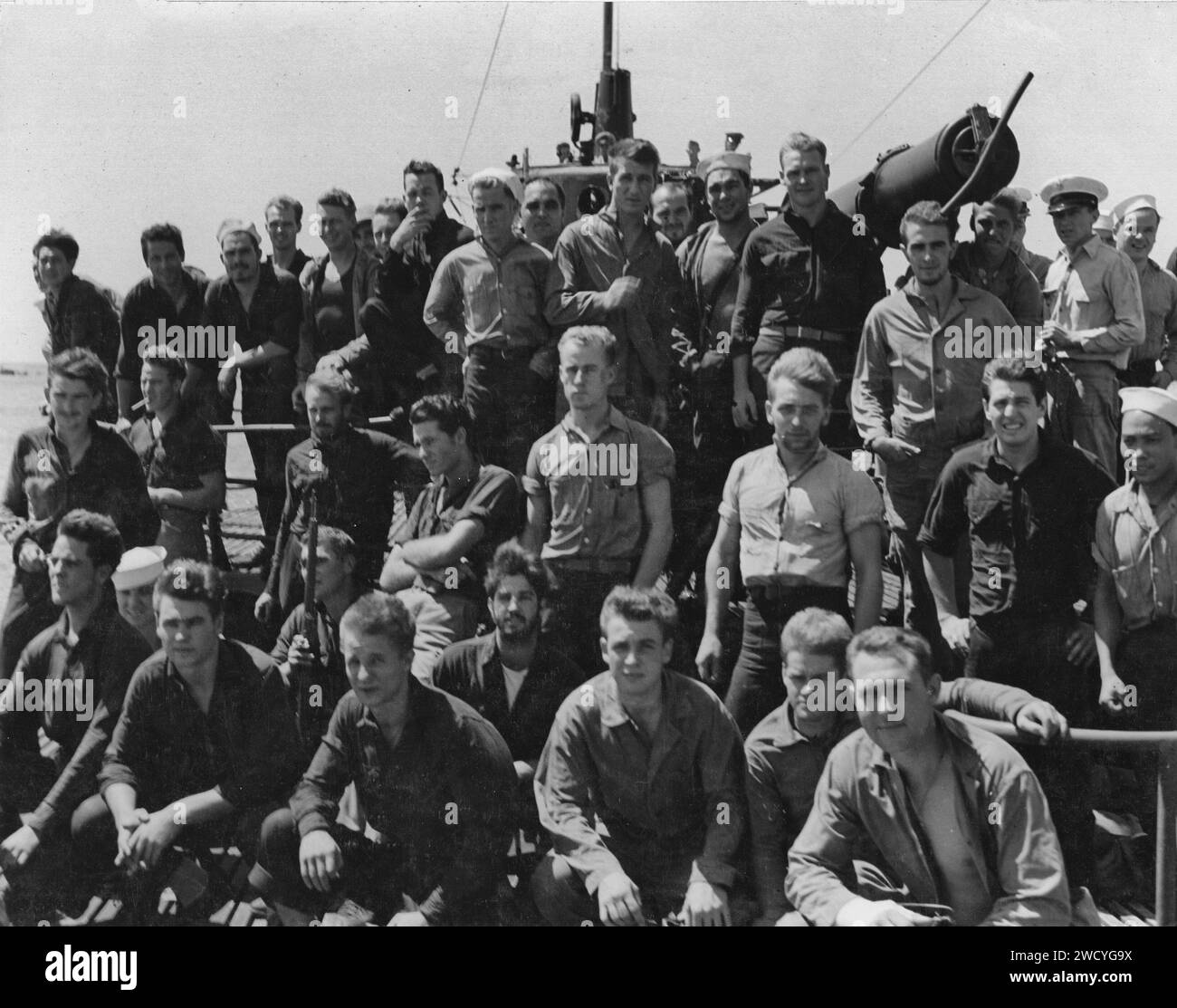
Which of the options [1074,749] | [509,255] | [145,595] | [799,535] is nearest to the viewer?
[1074,749]

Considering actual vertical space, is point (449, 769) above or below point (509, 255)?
below

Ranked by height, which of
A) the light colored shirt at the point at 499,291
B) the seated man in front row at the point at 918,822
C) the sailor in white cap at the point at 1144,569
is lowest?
the seated man in front row at the point at 918,822

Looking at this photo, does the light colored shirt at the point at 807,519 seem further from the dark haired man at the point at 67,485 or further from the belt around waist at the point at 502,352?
the dark haired man at the point at 67,485

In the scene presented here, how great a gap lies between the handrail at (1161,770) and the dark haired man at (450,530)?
1.51 meters

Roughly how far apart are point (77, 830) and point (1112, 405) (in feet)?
12.5

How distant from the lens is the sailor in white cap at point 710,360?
462cm

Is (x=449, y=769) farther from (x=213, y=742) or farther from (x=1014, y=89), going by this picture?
(x=1014, y=89)

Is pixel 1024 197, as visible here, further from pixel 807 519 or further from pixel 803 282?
pixel 807 519

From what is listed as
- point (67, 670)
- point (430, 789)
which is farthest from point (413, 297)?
point (430, 789)

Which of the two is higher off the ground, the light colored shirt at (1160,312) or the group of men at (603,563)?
the light colored shirt at (1160,312)

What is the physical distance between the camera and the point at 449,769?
12.6 feet

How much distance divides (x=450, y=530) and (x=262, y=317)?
1.30 metres

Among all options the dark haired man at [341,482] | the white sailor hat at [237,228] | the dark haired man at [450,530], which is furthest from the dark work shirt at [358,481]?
the white sailor hat at [237,228]

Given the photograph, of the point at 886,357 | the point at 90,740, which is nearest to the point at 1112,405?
the point at 886,357
